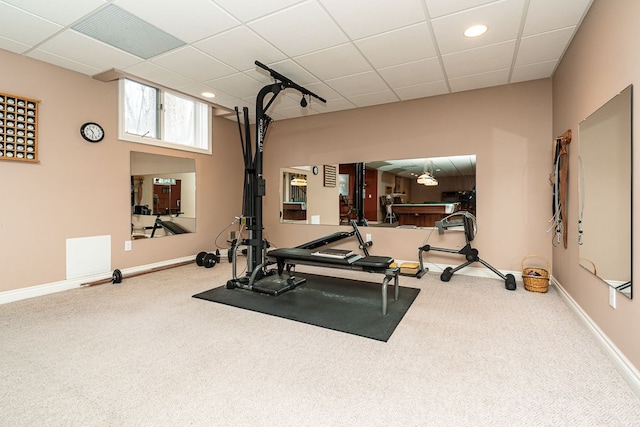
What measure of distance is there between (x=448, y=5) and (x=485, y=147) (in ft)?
7.32

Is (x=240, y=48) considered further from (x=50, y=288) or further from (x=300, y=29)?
(x=50, y=288)

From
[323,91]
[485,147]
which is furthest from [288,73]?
[485,147]

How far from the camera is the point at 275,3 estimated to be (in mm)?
2436

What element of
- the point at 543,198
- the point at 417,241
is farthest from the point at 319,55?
A: the point at 543,198

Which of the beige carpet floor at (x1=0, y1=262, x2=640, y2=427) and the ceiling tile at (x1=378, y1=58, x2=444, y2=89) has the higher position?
the ceiling tile at (x1=378, y1=58, x2=444, y2=89)

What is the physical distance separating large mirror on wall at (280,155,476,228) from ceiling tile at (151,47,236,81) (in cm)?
223

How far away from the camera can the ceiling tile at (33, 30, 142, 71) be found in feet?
9.69

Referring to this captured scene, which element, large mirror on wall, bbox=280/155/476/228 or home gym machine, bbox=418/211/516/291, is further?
large mirror on wall, bbox=280/155/476/228

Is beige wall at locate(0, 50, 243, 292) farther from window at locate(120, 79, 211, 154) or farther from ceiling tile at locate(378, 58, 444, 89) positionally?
ceiling tile at locate(378, 58, 444, 89)

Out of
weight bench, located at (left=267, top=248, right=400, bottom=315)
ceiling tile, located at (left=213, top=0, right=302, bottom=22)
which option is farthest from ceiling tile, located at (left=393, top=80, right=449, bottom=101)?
weight bench, located at (left=267, top=248, right=400, bottom=315)

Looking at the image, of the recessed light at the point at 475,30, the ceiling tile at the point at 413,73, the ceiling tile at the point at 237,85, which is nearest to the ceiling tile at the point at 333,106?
the ceiling tile at the point at 413,73

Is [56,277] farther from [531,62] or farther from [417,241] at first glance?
[531,62]

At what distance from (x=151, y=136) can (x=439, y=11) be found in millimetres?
4023

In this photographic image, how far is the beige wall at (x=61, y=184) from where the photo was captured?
3.21 meters
